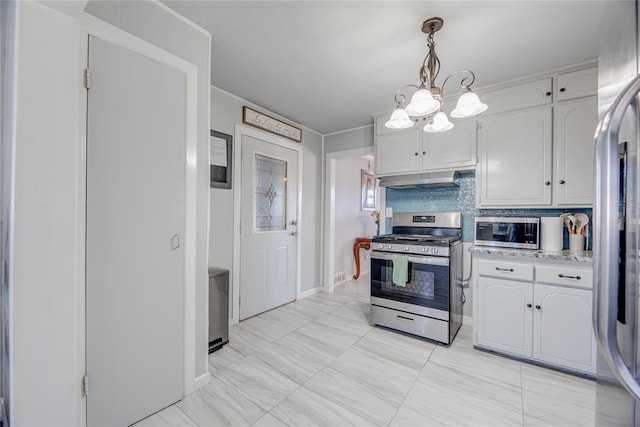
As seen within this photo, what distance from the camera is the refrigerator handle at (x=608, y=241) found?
0.59 metres

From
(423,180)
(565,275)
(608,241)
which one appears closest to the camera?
(608,241)

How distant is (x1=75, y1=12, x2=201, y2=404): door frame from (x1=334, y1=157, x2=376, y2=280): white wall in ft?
9.15

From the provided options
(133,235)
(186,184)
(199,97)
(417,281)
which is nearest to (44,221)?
(133,235)

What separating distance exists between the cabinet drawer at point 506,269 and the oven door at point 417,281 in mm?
291

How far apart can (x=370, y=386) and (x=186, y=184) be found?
5.96 feet

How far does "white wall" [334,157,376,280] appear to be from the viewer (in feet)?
14.8

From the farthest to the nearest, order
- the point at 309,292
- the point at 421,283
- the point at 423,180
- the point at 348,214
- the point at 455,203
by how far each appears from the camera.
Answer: the point at 348,214 → the point at 309,292 → the point at 455,203 → the point at 423,180 → the point at 421,283

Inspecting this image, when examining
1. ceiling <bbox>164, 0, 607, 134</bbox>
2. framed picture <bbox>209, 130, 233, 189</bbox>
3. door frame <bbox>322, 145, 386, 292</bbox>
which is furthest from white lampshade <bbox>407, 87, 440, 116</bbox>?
door frame <bbox>322, 145, 386, 292</bbox>

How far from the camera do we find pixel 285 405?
1.62m

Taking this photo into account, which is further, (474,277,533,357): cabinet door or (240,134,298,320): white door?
(240,134,298,320): white door

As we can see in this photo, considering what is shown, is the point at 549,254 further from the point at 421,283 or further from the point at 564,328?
the point at 421,283

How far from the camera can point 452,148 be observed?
2.67 m

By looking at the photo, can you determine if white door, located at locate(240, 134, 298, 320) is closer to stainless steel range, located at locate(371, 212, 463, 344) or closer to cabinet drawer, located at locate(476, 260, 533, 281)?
stainless steel range, located at locate(371, 212, 463, 344)

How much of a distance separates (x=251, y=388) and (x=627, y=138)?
2.16 meters
